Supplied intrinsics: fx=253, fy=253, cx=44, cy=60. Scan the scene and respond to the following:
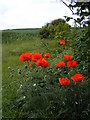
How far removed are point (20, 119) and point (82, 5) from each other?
4.77 ft

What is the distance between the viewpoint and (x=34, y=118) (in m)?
2.79

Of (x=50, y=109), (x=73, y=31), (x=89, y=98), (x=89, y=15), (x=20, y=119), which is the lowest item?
(x=20, y=119)

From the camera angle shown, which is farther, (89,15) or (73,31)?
(73,31)

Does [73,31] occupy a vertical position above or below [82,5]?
below

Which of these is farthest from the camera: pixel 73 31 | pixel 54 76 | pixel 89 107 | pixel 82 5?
pixel 73 31

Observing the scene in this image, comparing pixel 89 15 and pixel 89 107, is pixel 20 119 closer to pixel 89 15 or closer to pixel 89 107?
pixel 89 107

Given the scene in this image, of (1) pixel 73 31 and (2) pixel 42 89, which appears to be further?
(1) pixel 73 31

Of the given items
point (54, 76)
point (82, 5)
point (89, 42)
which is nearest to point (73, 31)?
point (54, 76)

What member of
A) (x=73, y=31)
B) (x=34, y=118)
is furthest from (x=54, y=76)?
(x=73, y=31)

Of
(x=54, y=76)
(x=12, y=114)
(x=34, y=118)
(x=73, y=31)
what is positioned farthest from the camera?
(x=73, y=31)

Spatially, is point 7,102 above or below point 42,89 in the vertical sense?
below

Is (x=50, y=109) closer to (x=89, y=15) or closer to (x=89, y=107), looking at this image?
(x=89, y=107)

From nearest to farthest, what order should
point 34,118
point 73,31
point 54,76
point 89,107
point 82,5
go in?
1. point 82,5
2. point 89,107
3. point 34,118
4. point 54,76
5. point 73,31

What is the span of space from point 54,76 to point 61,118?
2.23 feet
